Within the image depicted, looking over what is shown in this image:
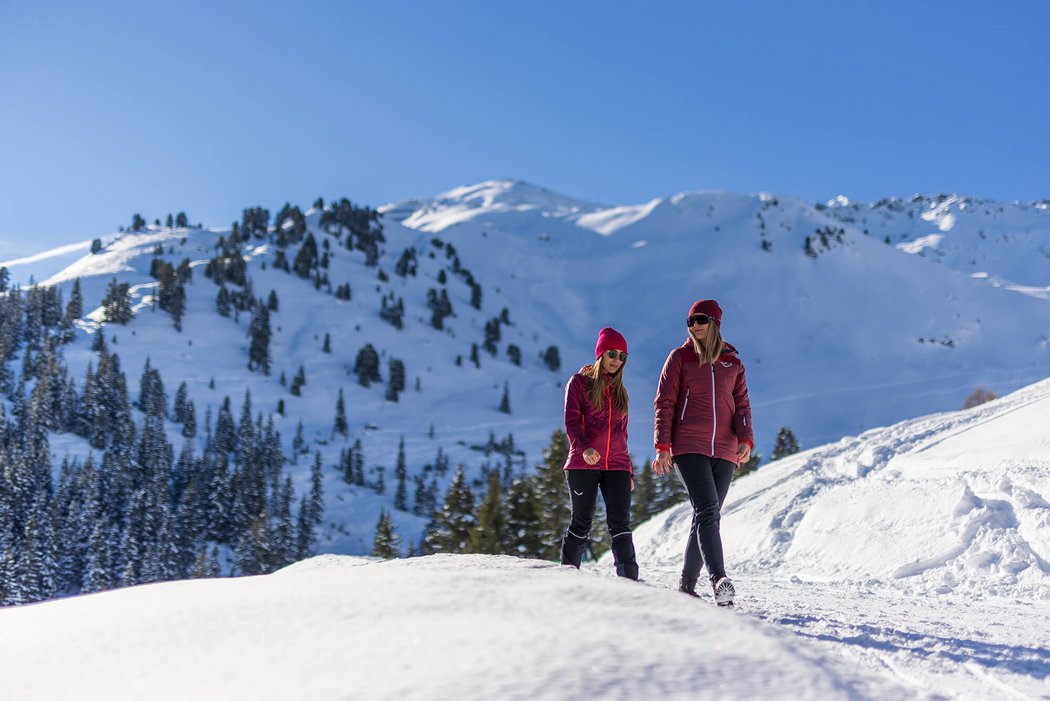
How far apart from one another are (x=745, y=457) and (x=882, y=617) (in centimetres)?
161

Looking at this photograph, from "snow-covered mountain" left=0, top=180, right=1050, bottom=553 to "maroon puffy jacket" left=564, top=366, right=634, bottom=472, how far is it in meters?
84.2

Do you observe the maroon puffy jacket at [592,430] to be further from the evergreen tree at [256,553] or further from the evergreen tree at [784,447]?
the evergreen tree at [256,553]

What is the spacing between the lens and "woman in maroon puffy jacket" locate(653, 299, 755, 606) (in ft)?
16.9

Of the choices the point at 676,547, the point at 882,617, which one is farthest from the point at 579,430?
the point at 676,547

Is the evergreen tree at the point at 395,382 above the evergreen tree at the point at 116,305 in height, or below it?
below

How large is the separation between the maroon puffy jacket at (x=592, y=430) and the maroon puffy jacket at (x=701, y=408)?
44 centimetres

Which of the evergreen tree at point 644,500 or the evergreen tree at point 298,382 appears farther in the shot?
the evergreen tree at point 298,382

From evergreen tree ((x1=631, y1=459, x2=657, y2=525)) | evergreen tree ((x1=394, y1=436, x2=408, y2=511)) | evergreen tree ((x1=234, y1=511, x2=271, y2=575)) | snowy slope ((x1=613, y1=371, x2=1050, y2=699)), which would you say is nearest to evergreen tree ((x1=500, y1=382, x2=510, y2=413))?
evergreen tree ((x1=394, y1=436, x2=408, y2=511))

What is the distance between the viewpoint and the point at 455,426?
11431 cm

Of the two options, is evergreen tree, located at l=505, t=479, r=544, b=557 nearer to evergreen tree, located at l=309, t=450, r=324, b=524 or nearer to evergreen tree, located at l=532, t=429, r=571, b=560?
evergreen tree, located at l=532, t=429, r=571, b=560

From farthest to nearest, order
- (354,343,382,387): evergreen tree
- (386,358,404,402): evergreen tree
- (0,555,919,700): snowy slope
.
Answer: (354,343,382,387): evergreen tree → (386,358,404,402): evergreen tree → (0,555,919,700): snowy slope

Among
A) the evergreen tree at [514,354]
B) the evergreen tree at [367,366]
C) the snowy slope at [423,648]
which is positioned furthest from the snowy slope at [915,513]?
the evergreen tree at [514,354]

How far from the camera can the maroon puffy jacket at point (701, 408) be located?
520 centimetres

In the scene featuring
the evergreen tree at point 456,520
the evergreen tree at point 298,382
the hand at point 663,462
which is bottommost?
the evergreen tree at point 456,520
